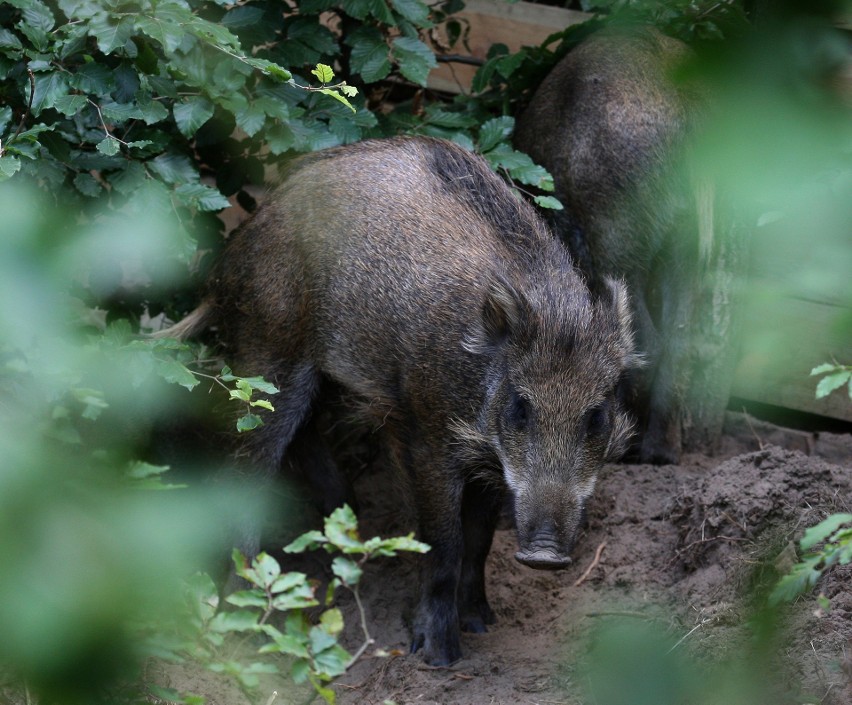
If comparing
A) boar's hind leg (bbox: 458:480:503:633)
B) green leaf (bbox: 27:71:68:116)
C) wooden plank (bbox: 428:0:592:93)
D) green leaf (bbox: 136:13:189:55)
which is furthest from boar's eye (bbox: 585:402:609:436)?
wooden plank (bbox: 428:0:592:93)

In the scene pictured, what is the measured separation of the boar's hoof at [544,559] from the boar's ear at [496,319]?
0.77 m

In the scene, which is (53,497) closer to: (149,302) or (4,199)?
(4,199)

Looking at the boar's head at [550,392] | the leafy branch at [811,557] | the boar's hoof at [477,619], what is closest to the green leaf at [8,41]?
the boar's head at [550,392]

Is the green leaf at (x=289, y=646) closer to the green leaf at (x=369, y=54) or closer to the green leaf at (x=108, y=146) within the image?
the green leaf at (x=108, y=146)

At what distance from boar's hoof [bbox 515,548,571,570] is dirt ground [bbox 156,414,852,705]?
1.19ft

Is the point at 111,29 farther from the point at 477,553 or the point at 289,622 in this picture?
the point at 477,553

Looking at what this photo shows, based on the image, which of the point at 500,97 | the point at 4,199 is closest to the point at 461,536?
the point at 500,97

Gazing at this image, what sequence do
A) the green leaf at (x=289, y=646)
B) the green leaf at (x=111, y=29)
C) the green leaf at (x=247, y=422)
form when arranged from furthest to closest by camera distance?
the green leaf at (x=111, y=29) < the green leaf at (x=247, y=422) < the green leaf at (x=289, y=646)

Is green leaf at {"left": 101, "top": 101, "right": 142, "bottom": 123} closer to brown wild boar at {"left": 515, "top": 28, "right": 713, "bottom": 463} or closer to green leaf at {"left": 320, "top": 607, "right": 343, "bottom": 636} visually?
brown wild boar at {"left": 515, "top": 28, "right": 713, "bottom": 463}

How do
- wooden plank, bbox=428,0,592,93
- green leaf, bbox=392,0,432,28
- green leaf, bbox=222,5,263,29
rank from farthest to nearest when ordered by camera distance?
wooden plank, bbox=428,0,592,93, green leaf, bbox=392,0,432,28, green leaf, bbox=222,5,263,29

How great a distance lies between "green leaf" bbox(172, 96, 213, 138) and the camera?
3557mm

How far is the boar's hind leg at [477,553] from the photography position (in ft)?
13.1

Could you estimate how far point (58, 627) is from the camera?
101 centimetres

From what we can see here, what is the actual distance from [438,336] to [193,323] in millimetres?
1155
